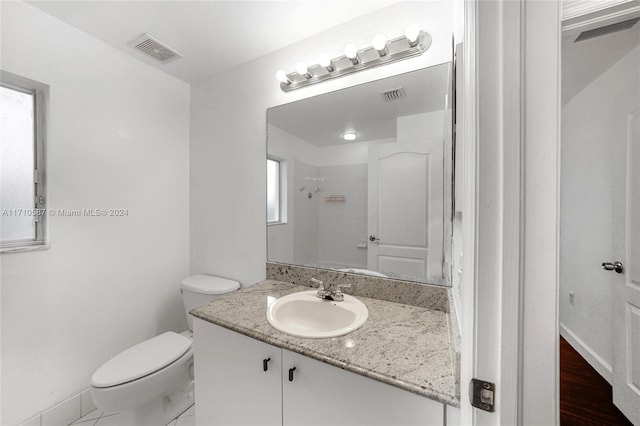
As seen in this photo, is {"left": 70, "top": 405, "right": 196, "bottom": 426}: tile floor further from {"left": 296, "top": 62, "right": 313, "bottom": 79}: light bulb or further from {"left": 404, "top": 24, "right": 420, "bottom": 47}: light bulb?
{"left": 404, "top": 24, "right": 420, "bottom": 47}: light bulb

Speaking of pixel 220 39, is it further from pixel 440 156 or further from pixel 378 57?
pixel 440 156

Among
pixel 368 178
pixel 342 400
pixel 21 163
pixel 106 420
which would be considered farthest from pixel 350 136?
pixel 106 420

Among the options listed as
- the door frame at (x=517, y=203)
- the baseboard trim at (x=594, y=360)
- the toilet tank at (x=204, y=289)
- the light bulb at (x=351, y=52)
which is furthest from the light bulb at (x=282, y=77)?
the baseboard trim at (x=594, y=360)

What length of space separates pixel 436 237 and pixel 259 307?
0.89m

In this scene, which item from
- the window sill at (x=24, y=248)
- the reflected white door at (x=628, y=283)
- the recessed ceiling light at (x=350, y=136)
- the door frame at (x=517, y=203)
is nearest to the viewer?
the door frame at (x=517, y=203)

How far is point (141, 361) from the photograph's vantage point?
1.29 meters

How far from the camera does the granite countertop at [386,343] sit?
68 cm

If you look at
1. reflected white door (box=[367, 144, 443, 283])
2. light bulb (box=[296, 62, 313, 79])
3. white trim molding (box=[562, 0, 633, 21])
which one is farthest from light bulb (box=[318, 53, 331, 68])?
white trim molding (box=[562, 0, 633, 21])

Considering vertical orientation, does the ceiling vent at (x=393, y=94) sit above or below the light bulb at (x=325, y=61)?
below

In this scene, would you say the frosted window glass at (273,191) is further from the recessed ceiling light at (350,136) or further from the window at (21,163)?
the window at (21,163)

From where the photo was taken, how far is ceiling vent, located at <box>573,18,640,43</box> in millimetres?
888

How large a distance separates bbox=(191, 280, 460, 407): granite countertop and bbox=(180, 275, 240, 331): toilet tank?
47cm

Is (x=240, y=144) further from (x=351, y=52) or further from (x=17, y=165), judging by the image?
(x=17, y=165)

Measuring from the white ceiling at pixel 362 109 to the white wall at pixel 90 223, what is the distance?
95 cm
